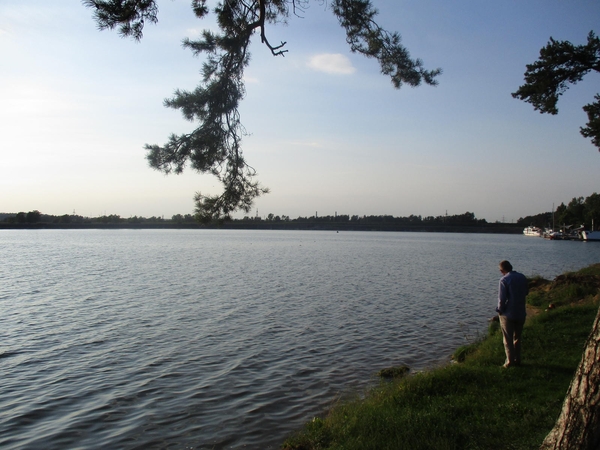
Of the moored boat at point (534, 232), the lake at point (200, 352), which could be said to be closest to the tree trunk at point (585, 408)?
the lake at point (200, 352)

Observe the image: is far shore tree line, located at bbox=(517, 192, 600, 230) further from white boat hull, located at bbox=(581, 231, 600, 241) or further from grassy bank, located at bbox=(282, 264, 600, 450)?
grassy bank, located at bbox=(282, 264, 600, 450)

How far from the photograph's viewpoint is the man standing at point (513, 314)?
10070 millimetres

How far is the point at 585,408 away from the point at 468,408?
3930 millimetres

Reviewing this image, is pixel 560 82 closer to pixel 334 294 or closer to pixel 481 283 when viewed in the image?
pixel 334 294

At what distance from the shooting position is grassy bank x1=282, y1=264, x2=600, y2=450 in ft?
22.0

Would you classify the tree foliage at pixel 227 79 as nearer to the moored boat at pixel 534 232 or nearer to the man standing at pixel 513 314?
the man standing at pixel 513 314

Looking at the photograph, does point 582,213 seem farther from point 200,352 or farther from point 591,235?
point 200,352

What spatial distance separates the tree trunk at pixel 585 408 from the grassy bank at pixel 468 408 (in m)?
1.91

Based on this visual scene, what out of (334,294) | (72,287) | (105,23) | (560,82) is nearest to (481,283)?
(334,294)

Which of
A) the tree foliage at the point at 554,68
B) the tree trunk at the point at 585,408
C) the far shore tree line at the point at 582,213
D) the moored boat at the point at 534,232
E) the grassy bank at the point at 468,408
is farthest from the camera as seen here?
the moored boat at the point at 534,232

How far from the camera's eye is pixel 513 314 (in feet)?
33.3

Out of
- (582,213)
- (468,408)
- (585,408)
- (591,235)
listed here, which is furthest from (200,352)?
(582,213)

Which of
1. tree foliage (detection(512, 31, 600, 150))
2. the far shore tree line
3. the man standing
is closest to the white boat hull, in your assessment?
the far shore tree line

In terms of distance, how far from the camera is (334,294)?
2856 centimetres
